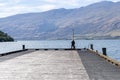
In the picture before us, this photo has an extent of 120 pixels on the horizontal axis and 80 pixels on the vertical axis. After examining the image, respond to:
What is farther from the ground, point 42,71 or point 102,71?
point 42,71

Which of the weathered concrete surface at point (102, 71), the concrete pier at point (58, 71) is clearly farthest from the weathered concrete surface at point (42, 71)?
the weathered concrete surface at point (102, 71)

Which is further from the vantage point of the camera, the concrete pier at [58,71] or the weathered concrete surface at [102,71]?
the weathered concrete surface at [102,71]

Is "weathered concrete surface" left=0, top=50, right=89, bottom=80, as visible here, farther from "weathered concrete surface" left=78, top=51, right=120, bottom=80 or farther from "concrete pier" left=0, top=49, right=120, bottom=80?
"weathered concrete surface" left=78, top=51, right=120, bottom=80

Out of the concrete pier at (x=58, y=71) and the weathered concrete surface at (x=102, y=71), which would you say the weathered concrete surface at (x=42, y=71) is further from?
the weathered concrete surface at (x=102, y=71)

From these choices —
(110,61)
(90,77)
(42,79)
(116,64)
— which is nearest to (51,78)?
(42,79)

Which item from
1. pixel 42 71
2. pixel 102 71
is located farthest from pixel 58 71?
pixel 102 71

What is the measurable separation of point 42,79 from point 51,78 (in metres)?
0.84

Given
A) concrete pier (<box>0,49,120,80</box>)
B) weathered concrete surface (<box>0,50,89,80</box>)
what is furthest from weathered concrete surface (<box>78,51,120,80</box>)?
weathered concrete surface (<box>0,50,89,80</box>)

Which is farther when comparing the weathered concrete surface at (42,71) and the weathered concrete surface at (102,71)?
the weathered concrete surface at (102,71)

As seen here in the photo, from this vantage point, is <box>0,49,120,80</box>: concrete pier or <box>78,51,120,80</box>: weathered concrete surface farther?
<box>78,51,120,80</box>: weathered concrete surface

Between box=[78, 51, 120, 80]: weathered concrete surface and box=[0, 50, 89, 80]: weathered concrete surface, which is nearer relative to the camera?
box=[0, 50, 89, 80]: weathered concrete surface

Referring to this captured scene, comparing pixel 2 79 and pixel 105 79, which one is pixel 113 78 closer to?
pixel 105 79

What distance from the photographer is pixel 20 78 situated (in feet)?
78.9

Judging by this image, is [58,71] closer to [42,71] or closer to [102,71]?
[42,71]
